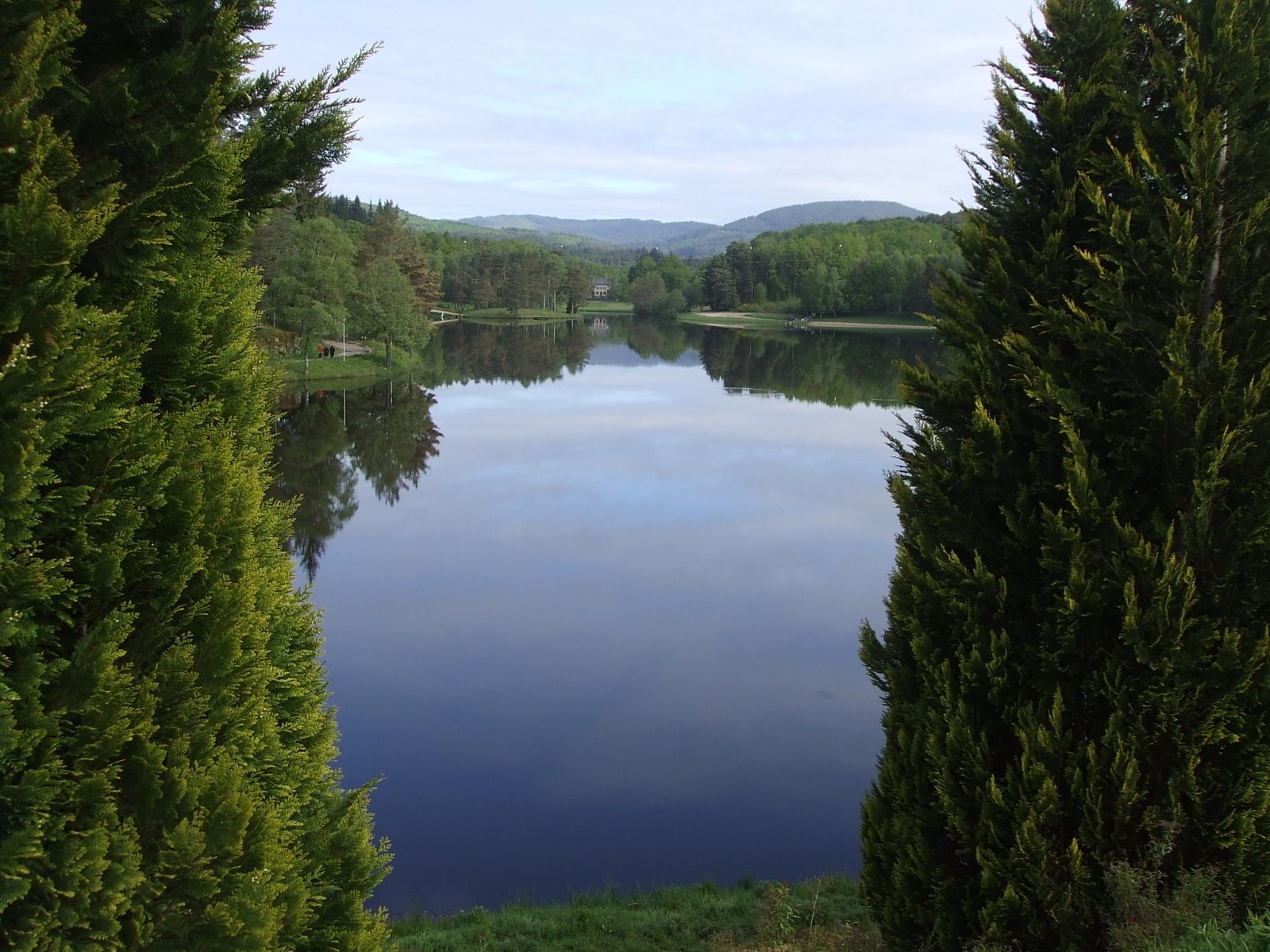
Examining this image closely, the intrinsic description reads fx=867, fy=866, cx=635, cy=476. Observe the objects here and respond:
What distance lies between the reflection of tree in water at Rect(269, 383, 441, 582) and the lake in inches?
7.2

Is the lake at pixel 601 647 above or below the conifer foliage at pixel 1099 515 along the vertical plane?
below

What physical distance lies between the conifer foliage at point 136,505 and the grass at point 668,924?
4.01 metres

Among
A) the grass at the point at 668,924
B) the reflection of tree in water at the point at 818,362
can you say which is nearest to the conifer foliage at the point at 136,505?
the grass at the point at 668,924

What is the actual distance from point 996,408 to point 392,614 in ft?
47.6

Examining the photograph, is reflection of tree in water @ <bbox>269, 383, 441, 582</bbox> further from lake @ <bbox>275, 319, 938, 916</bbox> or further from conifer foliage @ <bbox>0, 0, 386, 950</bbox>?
conifer foliage @ <bbox>0, 0, 386, 950</bbox>

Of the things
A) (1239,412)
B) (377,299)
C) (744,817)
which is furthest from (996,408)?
(377,299)

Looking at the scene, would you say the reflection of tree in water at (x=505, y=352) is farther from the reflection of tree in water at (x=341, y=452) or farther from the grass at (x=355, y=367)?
the reflection of tree in water at (x=341, y=452)

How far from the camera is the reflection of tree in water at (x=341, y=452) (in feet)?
79.8

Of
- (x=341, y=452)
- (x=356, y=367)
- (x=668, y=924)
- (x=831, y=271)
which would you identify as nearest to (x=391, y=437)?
(x=341, y=452)

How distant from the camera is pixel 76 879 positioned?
9.49ft

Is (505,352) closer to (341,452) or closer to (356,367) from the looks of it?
(356,367)

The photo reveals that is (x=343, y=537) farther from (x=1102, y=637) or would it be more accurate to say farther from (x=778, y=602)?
(x=1102, y=637)

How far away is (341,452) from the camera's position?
107ft

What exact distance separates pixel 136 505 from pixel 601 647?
1337cm
